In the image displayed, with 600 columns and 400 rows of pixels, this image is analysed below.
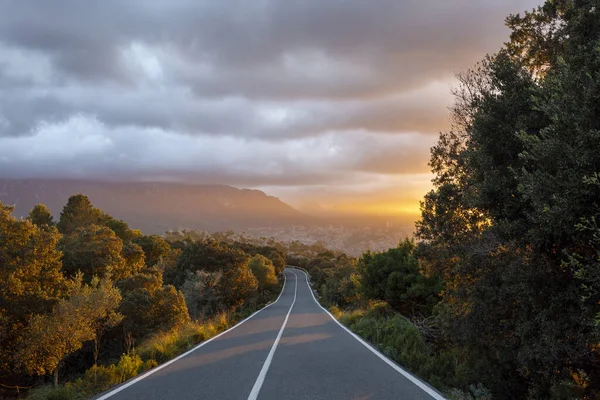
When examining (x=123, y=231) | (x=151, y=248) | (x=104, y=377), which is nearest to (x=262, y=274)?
(x=151, y=248)

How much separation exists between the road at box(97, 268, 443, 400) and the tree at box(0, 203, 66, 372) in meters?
6.07

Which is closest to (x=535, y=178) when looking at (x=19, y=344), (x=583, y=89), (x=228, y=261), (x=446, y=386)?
(x=583, y=89)

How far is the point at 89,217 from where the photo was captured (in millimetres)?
57094

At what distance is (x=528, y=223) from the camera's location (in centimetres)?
681

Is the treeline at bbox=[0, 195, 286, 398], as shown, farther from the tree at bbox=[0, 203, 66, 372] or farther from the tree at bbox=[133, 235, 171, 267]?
the tree at bbox=[133, 235, 171, 267]

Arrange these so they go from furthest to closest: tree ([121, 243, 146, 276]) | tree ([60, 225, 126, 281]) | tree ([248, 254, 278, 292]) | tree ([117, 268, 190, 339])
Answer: tree ([248, 254, 278, 292])
tree ([121, 243, 146, 276])
tree ([60, 225, 126, 281])
tree ([117, 268, 190, 339])

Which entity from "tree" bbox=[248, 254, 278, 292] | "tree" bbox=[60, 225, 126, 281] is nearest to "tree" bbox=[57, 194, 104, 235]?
"tree" bbox=[248, 254, 278, 292]

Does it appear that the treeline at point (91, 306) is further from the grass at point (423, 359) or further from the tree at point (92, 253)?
the grass at point (423, 359)

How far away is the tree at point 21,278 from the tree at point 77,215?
44265mm

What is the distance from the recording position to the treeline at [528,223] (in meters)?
5.39

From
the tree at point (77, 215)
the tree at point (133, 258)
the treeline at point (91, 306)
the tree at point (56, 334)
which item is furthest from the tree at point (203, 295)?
the tree at point (77, 215)

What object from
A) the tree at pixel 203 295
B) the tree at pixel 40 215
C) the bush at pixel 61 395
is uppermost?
the tree at pixel 40 215

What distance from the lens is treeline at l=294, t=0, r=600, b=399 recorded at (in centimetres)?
539

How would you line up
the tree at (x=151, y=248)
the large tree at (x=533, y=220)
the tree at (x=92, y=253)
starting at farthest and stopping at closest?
the tree at (x=151, y=248) → the tree at (x=92, y=253) → the large tree at (x=533, y=220)
